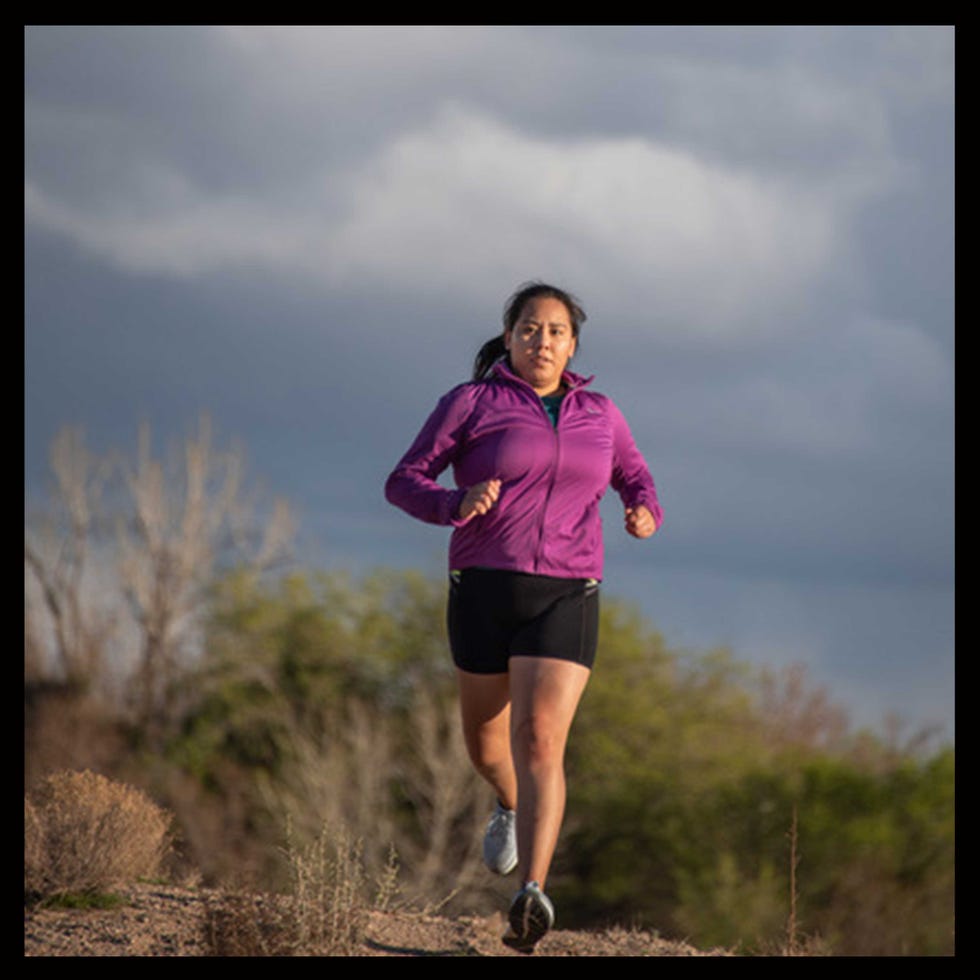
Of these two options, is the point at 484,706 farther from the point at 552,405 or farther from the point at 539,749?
the point at 552,405

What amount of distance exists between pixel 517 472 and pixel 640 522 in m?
0.66

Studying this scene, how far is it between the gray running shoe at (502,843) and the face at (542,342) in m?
1.97

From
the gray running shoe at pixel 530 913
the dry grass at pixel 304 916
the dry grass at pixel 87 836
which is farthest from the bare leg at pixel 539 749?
the dry grass at pixel 87 836

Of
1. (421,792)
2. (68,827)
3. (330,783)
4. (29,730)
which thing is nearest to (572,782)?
(421,792)

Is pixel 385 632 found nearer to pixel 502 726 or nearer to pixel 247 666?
pixel 247 666

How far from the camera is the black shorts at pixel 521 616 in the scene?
575 centimetres

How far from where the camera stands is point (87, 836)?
703cm

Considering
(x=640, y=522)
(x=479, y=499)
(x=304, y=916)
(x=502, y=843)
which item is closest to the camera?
(x=479, y=499)

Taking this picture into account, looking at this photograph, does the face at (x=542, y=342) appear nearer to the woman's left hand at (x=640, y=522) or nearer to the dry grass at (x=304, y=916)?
the woman's left hand at (x=640, y=522)

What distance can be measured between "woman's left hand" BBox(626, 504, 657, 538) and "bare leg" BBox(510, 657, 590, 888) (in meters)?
0.69

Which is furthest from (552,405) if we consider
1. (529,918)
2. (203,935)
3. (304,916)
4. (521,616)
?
(203,935)

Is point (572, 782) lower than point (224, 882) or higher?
lower

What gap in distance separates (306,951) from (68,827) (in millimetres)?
1792
